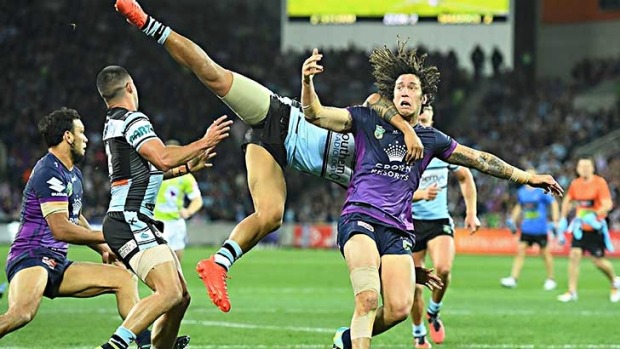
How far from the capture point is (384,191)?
33.6ft

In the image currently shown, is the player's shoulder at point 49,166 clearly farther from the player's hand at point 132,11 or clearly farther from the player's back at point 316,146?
the player's back at point 316,146

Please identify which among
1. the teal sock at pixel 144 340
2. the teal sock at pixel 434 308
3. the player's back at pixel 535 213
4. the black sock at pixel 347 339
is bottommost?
the teal sock at pixel 434 308

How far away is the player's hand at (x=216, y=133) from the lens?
9.42 meters

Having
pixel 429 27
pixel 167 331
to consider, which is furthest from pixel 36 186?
pixel 429 27

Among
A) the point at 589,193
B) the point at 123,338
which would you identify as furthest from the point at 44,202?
the point at 589,193

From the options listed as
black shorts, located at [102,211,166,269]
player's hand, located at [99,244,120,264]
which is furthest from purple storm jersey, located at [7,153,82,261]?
black shorts, located at [102,211,166,269]

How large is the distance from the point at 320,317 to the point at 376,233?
23.8 ft

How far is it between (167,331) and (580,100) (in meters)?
38.4

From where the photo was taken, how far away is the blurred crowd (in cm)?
4209

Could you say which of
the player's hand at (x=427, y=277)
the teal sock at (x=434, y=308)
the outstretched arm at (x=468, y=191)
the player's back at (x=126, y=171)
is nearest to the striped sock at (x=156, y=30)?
the player's back at (x=126, y=171)

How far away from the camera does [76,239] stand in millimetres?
10344

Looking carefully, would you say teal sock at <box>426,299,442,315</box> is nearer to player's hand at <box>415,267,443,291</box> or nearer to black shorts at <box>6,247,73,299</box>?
player's hand at <box>415,267,443,291</box>

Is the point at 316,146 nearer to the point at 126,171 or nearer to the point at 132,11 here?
the point at 126,171

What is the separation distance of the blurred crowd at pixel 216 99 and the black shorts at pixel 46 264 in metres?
29.5
